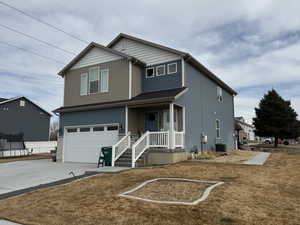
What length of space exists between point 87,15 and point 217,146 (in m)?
12.2

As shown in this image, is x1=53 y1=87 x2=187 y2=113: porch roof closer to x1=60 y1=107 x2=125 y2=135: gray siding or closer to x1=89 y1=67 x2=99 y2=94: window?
x1=60 y1=107 x2=125 y2=135: gray siding

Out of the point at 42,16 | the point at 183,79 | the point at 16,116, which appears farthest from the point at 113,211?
the point at 16,116

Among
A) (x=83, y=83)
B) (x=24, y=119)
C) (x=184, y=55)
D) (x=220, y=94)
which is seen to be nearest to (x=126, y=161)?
(x=184, y=55)

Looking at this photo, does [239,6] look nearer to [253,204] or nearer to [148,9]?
[148,9]

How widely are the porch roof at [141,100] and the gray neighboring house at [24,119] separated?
14.5 m

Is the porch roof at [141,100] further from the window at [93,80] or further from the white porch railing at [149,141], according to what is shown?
the white porch railing at [149,141]

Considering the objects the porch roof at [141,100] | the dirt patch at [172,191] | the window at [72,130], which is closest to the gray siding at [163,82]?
the porch roof at [141,100]

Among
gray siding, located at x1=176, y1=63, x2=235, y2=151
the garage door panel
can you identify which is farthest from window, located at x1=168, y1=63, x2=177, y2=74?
the garage door panel

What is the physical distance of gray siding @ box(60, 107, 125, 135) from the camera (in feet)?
44.9

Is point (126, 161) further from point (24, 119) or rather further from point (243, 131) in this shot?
point (243, 131)

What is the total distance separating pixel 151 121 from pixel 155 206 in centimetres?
922

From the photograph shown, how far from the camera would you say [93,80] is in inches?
615

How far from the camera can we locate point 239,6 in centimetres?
1116

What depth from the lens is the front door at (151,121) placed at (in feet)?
46.0
